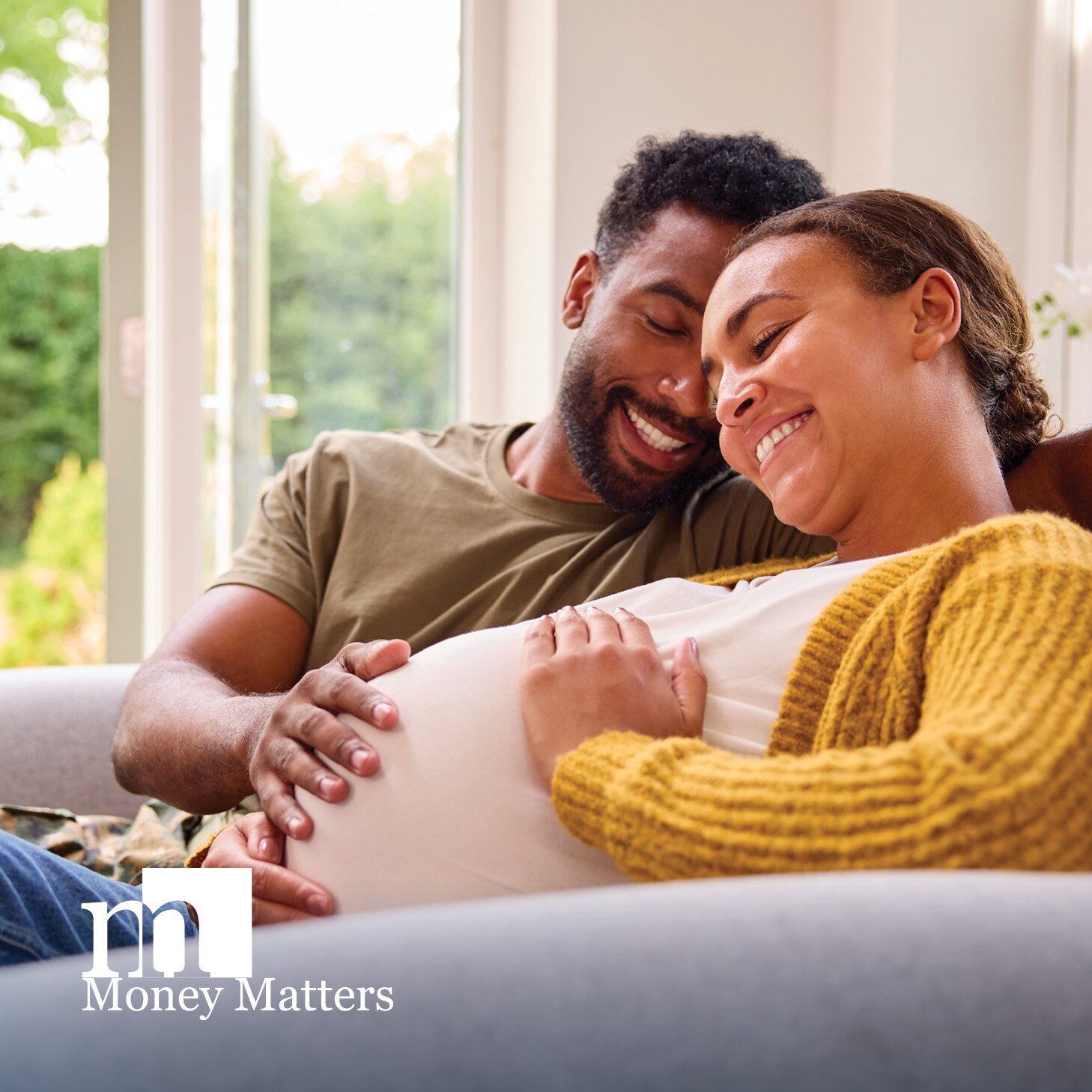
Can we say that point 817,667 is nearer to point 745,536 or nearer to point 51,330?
point 745,536

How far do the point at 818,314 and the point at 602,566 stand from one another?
0.41 m

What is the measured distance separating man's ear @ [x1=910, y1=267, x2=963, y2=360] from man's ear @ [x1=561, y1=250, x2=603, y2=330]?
1.92 ft

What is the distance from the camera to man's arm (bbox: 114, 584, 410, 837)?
2.84 ft

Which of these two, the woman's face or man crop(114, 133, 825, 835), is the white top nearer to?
the woman's face

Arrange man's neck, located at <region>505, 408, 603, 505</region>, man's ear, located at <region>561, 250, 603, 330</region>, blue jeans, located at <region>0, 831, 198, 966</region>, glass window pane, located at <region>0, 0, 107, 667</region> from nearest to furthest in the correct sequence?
blue jeans, located at <region>0, 831, 198, 966</region>
man's neck, located at <region>505, 408, 603, 505</region>
man's ear, located at <region>561, 250, 603, 330</region>
glass window pane, located at <region>0, 0, 107, 667</region>

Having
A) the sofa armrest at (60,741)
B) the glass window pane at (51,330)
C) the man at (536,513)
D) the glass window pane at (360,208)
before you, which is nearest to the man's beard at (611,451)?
the man at (536,513)

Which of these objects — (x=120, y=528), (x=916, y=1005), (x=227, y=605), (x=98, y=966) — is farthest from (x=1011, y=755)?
(x=120, y=528)

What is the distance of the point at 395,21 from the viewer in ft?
8.05

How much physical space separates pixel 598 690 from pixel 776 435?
0.36 metres

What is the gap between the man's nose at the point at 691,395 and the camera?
1310 mm

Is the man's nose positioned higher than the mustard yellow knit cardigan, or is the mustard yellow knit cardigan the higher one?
the man's nose

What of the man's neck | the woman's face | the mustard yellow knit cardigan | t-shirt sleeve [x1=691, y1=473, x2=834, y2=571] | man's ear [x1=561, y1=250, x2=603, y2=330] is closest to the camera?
the mustard yellow knit cardigan

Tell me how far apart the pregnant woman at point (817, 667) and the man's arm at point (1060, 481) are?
1.2 inches

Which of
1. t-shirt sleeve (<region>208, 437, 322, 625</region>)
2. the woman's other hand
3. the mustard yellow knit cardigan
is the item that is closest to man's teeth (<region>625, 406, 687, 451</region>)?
t-shirt sleeve (<region>208, 437, 322, 625</region>)
